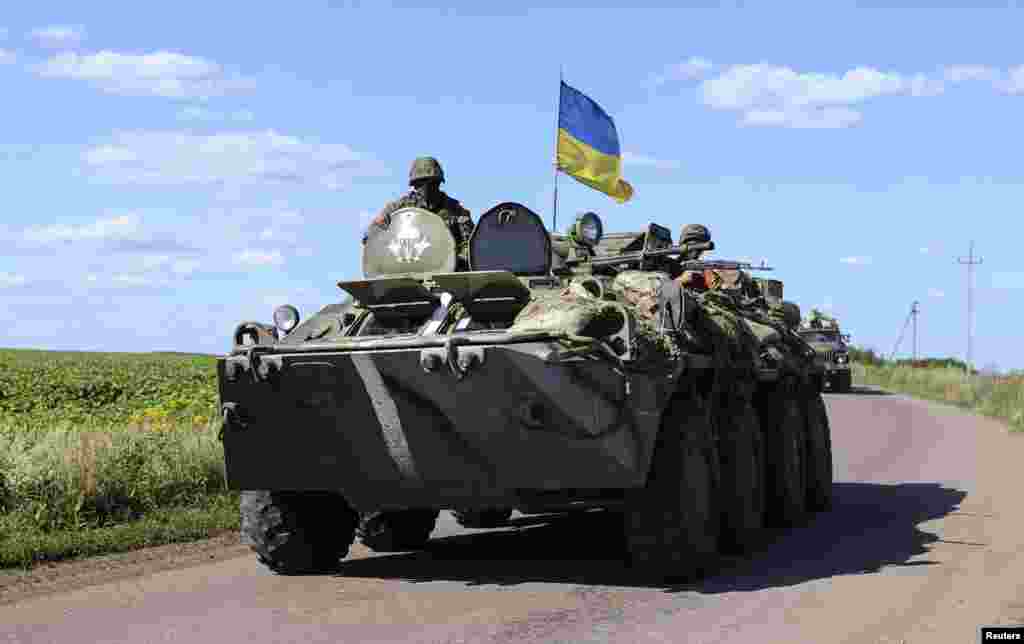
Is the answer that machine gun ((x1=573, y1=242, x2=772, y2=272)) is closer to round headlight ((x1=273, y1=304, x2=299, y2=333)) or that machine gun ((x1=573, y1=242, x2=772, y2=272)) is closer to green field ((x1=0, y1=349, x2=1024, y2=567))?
round headlight ((x1=273, y1=304, x2=299, y2=333))

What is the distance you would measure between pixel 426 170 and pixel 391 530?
2571 millimetres

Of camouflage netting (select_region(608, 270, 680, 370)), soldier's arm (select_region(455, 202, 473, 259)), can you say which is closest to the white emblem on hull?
soldier's arm (select_region(455, 202, 473, 259))

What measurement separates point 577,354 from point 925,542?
3.95 m

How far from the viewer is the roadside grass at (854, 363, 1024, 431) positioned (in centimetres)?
2964

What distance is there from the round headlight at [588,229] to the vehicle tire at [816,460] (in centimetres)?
365

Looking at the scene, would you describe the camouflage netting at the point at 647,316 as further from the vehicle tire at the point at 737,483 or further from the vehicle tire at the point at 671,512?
the vehicle tire at the point at 737,483

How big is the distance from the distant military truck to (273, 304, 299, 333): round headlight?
30.2 meters

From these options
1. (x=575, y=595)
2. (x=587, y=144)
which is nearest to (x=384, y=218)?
(x=575, y=595)

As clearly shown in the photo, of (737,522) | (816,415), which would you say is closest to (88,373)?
(816,415)

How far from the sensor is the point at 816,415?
13547 mm

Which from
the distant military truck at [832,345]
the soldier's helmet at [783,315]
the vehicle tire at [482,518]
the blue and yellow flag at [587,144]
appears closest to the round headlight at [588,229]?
the vehicle tire at [482,518]

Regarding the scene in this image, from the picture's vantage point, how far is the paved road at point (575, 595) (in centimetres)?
712

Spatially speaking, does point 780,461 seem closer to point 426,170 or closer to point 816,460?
point 816,460

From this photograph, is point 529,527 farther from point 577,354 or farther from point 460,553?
point 577,354
